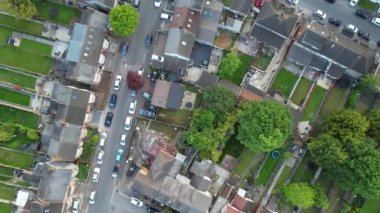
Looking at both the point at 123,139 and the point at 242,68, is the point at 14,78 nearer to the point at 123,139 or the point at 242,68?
the point at 123,139

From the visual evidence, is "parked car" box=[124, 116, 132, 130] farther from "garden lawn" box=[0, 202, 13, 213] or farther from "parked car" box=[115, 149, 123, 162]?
"garden lawn" box=[0, 202, 13, 213]

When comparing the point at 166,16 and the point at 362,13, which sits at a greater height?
the point at 362,13

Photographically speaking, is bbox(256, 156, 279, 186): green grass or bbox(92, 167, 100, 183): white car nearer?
bbox(92, 167, 100, 183): white car

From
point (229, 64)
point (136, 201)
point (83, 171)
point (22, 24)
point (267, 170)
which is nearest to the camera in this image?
point (229, 64)

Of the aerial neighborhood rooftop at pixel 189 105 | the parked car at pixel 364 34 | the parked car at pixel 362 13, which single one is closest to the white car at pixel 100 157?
the aerial neighborhood rooftop at pixel 189 105

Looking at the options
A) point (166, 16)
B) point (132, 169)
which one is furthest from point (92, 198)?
point (166, 16)

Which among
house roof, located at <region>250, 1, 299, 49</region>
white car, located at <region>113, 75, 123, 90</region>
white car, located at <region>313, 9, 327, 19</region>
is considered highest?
white car, located at <region>313, 9, 327, 19</region>

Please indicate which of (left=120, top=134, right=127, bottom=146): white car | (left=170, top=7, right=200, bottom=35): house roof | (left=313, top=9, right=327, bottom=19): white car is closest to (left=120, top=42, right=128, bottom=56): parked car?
(left=170, top=7, right=200, bottom=35): house roof
